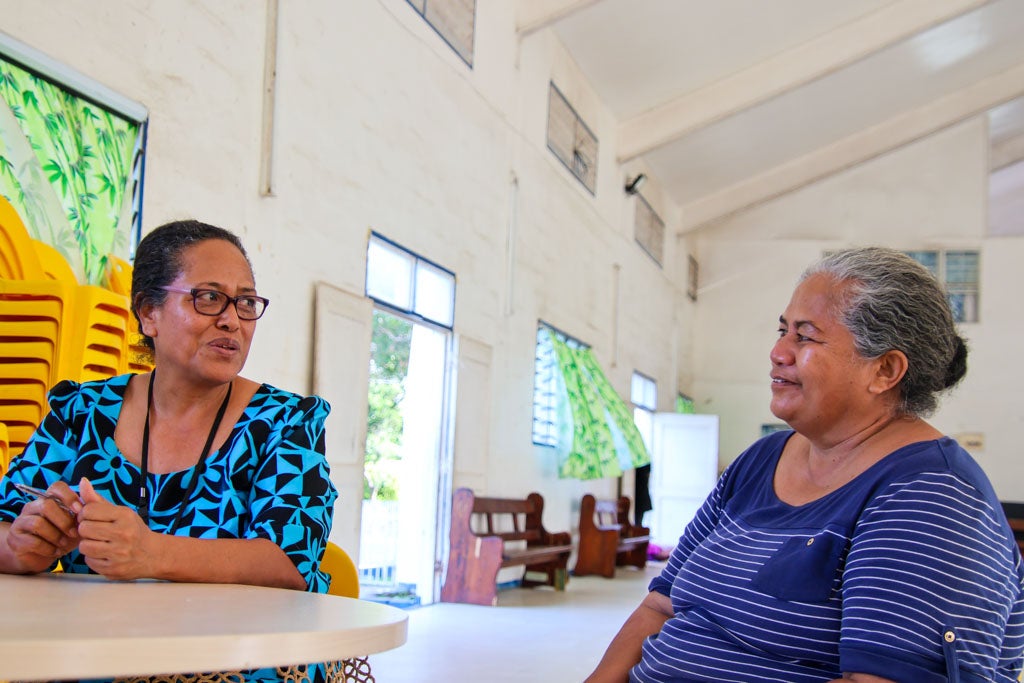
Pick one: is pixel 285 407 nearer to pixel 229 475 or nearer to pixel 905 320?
pixel 229 475

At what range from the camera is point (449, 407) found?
7066 millimetres

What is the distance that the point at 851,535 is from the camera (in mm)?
1561

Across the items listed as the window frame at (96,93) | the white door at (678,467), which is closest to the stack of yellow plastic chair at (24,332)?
the window frame at (96,93)

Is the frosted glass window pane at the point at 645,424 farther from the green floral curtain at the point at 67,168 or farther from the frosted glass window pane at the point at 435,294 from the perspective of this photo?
the green floral curtain at the point at 67,168

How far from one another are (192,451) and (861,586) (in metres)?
1.09

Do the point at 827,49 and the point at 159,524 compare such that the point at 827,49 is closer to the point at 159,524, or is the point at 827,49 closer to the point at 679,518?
the point at 679,518

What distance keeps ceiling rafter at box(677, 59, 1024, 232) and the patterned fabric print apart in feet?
41.0

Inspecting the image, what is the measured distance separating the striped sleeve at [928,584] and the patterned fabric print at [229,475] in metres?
0.81

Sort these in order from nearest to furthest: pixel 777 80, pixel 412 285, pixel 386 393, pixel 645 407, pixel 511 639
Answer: pixel 511 639 → pixel 412 285 → pixel 777 80 → pixel 645 407 → pixel 386 393

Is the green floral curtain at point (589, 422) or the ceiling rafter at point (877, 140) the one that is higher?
the ceiling rafter at point (877, 140)

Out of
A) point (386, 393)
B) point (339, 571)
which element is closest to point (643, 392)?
point (386, 393)

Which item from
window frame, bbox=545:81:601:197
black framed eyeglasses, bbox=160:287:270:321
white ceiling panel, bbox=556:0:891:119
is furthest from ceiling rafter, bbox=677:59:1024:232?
black framed eyeglasses, bbox=160:287:270:321

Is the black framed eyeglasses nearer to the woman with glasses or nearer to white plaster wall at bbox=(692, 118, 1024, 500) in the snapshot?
the woman with glasses

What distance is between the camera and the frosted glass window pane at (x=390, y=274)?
5935 millimetres
